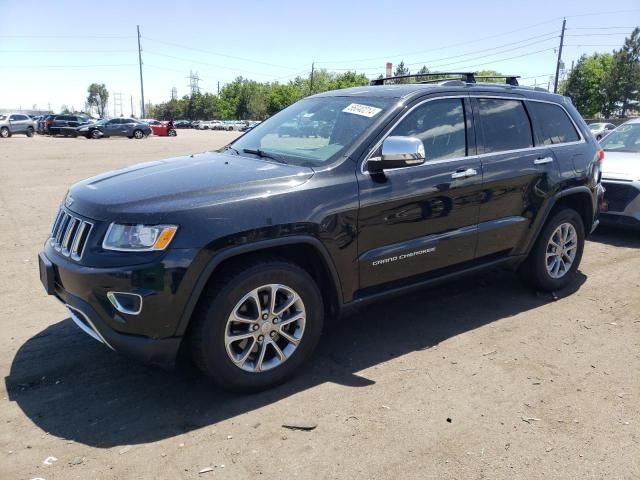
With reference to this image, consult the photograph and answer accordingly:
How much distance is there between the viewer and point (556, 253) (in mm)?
5137

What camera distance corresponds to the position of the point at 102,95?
16062cm

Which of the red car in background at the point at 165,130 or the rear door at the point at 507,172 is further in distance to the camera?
the red car in background at the point at 165,130

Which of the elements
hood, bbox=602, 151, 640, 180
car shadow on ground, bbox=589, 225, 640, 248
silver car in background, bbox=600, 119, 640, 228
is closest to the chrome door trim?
silver car in background, bbox=600, 119, 640, 228

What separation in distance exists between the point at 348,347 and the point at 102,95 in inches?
6900

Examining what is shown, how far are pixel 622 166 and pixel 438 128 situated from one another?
180 inches

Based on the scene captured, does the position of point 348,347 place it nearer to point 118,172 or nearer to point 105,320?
point 105,320

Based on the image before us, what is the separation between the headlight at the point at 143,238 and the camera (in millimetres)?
2924

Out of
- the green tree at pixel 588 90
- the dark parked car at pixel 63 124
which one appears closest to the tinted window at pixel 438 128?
the dark parked car at pixel 63 124

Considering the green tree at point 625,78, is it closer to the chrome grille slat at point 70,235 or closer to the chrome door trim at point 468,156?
the chrome door trim at point 468,156

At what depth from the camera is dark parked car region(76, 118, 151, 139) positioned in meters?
37.6

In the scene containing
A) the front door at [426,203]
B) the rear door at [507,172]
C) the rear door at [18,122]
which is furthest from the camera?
the rear door at [18,122]

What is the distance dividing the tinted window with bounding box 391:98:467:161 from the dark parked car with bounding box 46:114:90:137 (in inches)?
1591

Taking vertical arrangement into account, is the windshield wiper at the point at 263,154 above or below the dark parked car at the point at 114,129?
above

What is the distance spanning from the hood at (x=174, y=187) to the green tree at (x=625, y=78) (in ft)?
233
